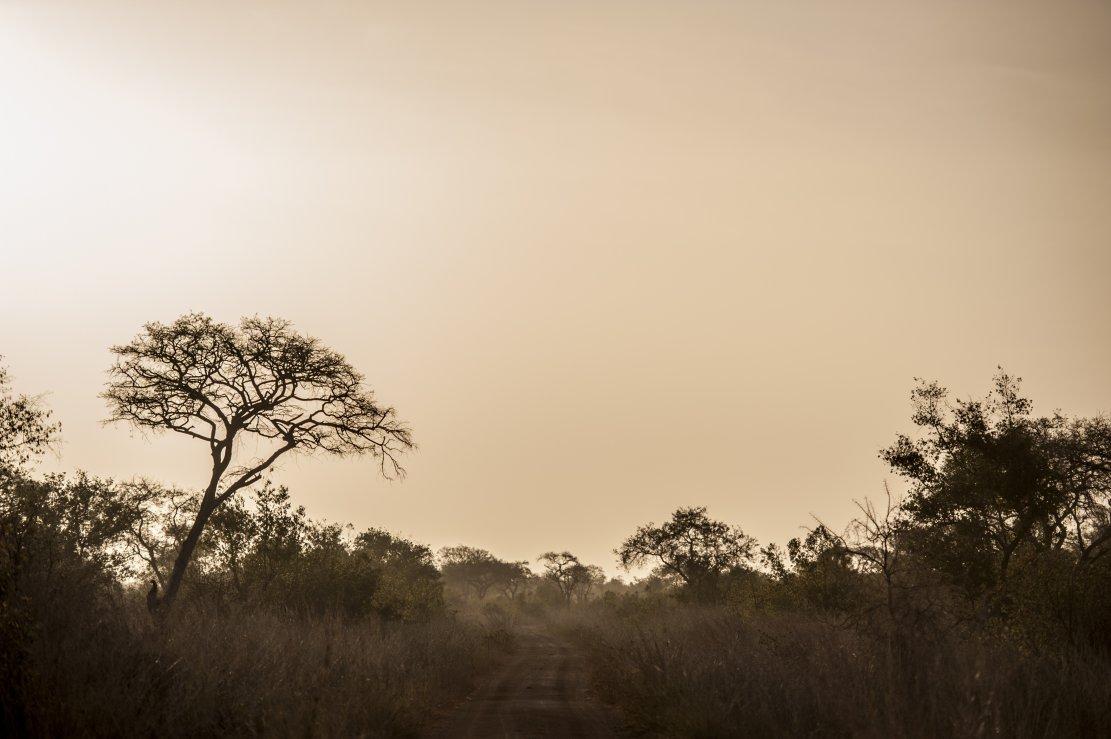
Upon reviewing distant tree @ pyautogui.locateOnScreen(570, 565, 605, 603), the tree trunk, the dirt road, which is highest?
distant tree @ pyautogui.locateOnScreen(570, 565, 605, 603)

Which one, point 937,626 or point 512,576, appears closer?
point 937,626

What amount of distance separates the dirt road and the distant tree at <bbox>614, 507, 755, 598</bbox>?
25.8 meters

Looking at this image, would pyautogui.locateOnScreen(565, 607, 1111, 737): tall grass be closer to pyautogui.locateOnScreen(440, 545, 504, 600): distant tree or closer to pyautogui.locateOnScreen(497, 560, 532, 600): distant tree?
pyautogui.locateOnScreen(440, 545, 504, 600): distant tree

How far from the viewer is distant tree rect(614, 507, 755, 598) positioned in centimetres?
5381

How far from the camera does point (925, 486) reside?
92.2ft

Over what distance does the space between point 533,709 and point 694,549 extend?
39775 millimetres

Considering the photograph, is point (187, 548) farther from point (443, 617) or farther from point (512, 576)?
point (512, 576)

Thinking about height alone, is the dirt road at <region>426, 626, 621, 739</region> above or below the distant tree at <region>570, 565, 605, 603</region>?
below

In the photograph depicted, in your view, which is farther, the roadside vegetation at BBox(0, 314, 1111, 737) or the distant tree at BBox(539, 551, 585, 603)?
the distant tree at BBox(539, 551, 585, 603)

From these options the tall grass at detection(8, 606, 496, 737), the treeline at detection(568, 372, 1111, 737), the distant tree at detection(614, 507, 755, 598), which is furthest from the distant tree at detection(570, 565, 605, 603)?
the tall grass at detection(8, 606, 496, 737)

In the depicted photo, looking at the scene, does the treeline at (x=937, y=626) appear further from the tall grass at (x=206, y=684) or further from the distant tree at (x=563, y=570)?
the distant tree at (x=563, y=570)

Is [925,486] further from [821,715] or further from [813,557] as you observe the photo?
[821,715]

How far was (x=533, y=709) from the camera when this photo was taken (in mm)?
18500

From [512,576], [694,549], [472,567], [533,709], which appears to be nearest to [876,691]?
[533,709]
